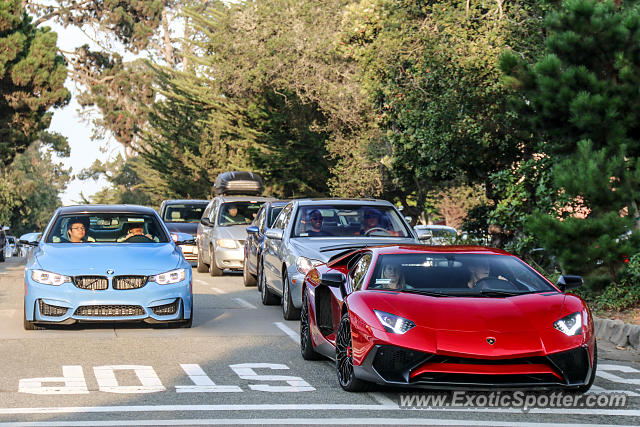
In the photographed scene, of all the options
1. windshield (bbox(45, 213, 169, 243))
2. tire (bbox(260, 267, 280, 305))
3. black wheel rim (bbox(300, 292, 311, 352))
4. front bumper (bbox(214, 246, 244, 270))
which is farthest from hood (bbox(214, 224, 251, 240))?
black wheel rim (bbox(300, 292, 311, 352))

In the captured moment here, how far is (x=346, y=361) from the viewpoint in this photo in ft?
28.7

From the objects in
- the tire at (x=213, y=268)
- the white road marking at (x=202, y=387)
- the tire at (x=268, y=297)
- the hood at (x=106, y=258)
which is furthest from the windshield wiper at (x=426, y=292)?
the tire at (x=213, y=268)

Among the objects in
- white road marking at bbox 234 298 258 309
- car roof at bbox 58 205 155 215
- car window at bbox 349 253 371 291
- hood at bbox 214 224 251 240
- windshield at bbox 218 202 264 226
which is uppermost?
car window at bbox 349 253 371 291

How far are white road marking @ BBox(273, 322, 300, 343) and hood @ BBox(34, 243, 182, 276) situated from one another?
59.0 inches

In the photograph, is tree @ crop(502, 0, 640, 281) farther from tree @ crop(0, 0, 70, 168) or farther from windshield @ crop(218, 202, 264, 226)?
tree @ crop(0, 0, 70, 168)

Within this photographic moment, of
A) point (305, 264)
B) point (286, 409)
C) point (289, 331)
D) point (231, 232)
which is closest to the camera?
point (286, 409)

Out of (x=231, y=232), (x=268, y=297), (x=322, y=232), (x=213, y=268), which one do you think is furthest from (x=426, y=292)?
(x=213, y=268)

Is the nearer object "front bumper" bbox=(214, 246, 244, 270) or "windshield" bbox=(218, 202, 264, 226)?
"front bumper" bbox=(214, 246, 244, 270)

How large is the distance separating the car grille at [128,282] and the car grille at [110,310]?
0.23 metres

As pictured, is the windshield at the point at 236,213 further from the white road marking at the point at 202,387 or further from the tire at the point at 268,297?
the white road marking at the point at 202,387

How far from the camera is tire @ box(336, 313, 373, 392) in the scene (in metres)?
8.55

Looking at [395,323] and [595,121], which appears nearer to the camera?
[395,323]

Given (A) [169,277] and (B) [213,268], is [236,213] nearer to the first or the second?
(B) [213,268]

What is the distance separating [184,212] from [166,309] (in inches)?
677
